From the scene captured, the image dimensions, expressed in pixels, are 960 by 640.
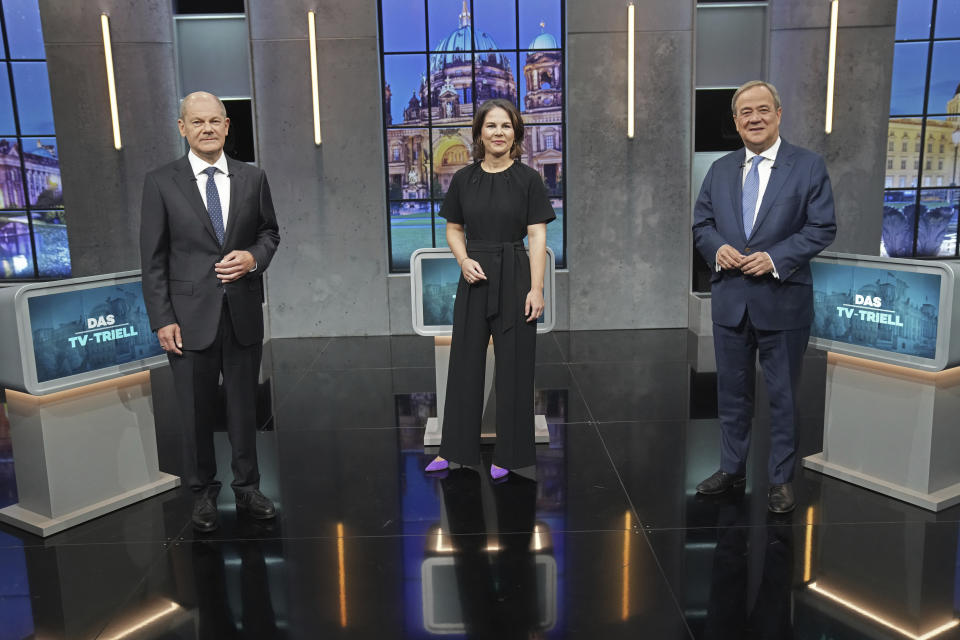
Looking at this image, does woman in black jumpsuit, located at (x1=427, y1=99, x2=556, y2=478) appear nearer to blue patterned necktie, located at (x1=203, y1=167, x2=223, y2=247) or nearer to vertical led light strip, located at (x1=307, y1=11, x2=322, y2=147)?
blue patterned necktie, located at (x1=203, y1=167, x2=223, y2=247)

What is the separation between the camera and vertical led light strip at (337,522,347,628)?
2509 millimetres

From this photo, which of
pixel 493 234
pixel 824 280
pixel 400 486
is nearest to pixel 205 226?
pixel 493 234

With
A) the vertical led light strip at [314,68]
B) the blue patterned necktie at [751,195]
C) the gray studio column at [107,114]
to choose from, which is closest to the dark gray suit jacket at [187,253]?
the blue patterned necktie at [751,195]

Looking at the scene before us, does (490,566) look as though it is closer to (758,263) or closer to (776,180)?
(758,263)

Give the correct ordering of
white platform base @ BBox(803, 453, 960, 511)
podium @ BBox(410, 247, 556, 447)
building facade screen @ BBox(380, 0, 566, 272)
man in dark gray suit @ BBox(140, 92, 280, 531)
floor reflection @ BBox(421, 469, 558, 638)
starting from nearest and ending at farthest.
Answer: floor reflection @ BBox(421, 469, 558, 638) < man in dark gray suit @ BBox(140, 92, 280, 531) < white platform base @ BBox(803, 453, 960, 511) < podium @ BBox(410, 247, 556, 447) < building facade screen @ BBox(380, 0, 566, 272)

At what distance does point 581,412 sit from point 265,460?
201 centimetres

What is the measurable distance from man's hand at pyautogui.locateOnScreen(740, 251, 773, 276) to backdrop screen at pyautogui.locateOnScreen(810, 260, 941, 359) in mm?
642

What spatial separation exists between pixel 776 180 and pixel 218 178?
7.77 ft

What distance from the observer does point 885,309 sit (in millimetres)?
3326

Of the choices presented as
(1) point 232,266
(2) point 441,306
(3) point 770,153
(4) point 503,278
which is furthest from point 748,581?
(1) point 232,266

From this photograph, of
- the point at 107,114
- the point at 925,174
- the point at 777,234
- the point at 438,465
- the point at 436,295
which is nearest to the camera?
the point at 777,234

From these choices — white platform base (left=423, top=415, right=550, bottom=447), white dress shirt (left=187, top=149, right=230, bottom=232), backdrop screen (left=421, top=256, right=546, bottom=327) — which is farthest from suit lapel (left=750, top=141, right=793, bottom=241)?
white dress shirt (left=187, top=149, right=230, bottom=232)

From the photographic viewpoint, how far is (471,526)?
320 centimetres

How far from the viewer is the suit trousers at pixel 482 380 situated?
141 inches
